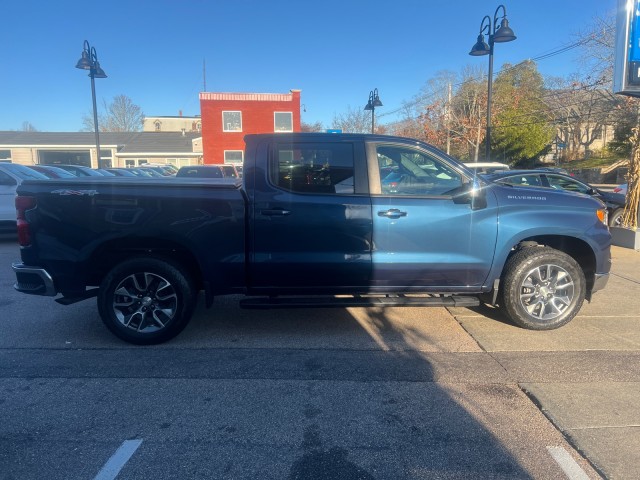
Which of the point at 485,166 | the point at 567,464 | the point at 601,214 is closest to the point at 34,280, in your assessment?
the point at 567,464

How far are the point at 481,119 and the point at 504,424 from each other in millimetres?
32946

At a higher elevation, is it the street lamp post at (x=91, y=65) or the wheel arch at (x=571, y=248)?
the street lamp post at (x=91, y=65)

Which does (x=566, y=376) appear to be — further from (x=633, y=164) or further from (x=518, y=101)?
(x=518, y=101)

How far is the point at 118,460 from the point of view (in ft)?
9.17

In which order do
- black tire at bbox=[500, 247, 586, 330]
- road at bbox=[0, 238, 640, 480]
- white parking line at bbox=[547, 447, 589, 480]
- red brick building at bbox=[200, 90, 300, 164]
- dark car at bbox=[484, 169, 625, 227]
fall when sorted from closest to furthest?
white parking line at bbox=[547, 447, 589, 480], road at bbox=[0, 238, 640, 480], black tire at bbox=[500, 247, 586, 330], dark car at bbox=[484, 169, 625, 227], red brick building at bbox=[200, 90, 300, 164]

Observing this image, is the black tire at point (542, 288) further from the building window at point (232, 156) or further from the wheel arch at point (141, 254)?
the building window at point (232, 156)

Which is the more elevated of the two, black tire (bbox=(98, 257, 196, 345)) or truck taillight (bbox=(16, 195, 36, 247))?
truck taillight (bbox=(16, 195, 36, 247))

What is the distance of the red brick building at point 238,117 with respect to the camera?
35.1 m

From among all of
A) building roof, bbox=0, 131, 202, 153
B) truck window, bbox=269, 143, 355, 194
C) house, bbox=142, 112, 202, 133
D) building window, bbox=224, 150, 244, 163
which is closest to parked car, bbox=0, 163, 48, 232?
truck window, bbox=269, 143, 355, 194

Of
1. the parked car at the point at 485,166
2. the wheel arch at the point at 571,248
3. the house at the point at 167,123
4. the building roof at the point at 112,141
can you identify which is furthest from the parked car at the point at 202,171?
the house at the point at 167,123

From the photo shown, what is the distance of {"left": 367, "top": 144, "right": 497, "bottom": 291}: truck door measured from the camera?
4.54m

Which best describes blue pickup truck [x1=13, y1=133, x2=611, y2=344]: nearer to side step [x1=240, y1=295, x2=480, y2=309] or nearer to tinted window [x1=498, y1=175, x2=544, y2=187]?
side step [x1=240, y1=295, x2=480, y2=309]

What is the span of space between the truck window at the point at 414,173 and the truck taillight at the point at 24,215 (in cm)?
346

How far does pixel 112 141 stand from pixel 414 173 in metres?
50.8
